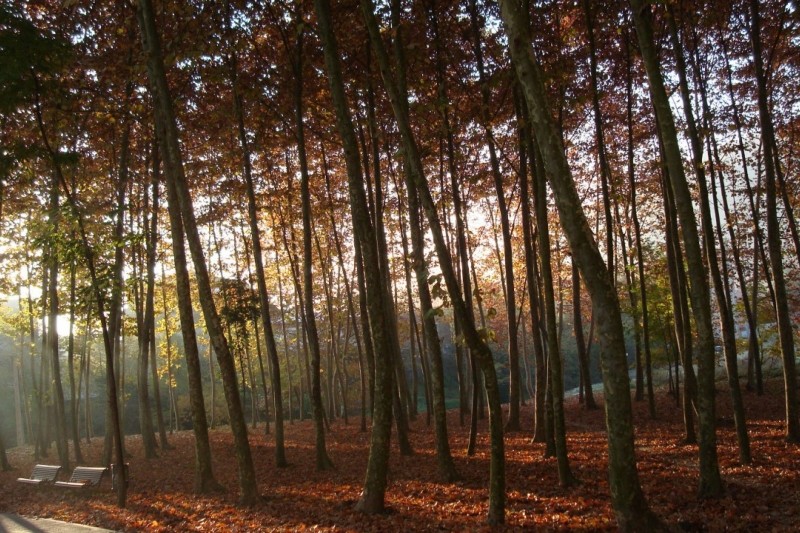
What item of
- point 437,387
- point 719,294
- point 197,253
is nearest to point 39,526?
point 197,253

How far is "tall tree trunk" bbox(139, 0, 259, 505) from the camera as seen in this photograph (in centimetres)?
823

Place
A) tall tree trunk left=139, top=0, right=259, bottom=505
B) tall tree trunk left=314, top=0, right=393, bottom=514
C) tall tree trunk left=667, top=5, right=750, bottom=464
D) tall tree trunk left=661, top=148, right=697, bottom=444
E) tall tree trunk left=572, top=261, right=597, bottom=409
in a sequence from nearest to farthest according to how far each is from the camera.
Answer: tall tree trunk left=314, top=0, right=393, bottom=514 → tall tree trunk left=667, top=5, right=750, bottom=464 → tall tree trunk left=139, top=0, right=259, bottom=505 → tall tree trunk left=661, top=148, right=697, bottom=444 → tall tree trunk left=572, top=261, right=597, bottom=409

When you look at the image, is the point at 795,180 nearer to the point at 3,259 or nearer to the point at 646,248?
the point at 646,248

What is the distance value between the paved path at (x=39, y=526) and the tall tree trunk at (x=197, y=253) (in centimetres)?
208

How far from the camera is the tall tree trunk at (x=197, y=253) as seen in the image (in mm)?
8227

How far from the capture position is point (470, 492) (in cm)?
779

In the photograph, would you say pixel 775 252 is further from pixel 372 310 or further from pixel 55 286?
pixel 55 286

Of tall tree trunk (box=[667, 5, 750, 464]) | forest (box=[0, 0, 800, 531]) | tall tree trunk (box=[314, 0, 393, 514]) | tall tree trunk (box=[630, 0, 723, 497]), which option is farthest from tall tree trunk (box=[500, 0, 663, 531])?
tall tree trunk (box=[667, 5, 750, 464])

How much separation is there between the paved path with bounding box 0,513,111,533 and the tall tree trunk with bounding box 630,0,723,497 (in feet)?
26.7

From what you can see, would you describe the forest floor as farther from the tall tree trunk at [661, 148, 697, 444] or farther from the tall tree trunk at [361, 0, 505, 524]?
the tall tree trunk at [661, 148, 697, 444]

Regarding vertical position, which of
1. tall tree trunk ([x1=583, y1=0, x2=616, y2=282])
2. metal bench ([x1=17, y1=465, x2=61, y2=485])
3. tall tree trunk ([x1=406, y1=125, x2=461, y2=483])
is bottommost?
metal bench ([x1=17, y1=465, x2=61, y2=485])

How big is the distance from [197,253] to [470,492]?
567cm

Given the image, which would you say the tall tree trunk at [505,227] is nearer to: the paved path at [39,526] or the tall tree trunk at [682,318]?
the tall tree trunk at [682,318]

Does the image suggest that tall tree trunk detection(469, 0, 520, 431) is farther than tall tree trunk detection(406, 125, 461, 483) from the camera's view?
Yes
